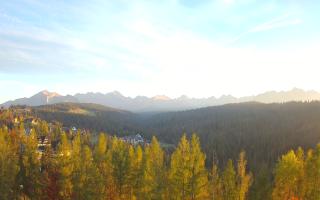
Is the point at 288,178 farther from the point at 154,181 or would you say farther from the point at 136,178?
the point at 136,178

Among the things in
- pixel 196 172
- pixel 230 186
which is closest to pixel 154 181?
pixel 196 172

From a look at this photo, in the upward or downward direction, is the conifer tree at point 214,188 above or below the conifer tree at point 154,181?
below

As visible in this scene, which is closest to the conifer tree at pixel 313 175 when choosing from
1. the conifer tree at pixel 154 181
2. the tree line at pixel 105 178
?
the tree line at pixel 105 178

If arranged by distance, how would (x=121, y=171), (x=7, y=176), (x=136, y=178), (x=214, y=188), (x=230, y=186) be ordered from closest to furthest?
(x=230, y=186) → (x=121, y=171) → (x=7, y=176) → (x=136, y=178) → (x=214, y=188)

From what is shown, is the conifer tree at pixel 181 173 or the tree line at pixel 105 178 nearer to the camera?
the conifer tree at pixel 181 173

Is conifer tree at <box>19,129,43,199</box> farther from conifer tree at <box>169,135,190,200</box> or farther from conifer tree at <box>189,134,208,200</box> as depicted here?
conifer tree at <box>189,134,208,200</box>

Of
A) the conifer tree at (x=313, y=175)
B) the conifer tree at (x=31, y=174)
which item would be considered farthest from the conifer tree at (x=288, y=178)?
the conifer tree at (x=31, y=174)

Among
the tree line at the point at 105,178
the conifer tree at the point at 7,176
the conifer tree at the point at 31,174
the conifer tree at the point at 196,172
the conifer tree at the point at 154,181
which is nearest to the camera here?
the conifer tree at the point at 196,172

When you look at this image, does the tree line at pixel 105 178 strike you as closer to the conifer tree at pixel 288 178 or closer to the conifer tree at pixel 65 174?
the conifer tree at pixel 65 174

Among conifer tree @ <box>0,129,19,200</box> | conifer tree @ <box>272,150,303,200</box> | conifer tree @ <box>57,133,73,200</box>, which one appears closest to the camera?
conifer tree @ <box>57,133,73,200</box>

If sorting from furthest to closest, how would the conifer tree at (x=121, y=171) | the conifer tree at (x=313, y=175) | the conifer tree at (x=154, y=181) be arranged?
the conifer tree at (x=121, y=171), the conifer tree at (x=154, y=181), the conifer tree at (x=313, y=175)

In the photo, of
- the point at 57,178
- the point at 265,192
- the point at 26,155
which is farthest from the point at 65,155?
the point at 265,192

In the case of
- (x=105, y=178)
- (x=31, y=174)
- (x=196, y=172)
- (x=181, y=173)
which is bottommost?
(x=105, y=178)

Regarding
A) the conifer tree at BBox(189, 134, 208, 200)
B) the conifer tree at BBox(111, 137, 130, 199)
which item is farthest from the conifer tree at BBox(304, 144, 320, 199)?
the conifer tree at BBox(111, 137, 130, 199)
